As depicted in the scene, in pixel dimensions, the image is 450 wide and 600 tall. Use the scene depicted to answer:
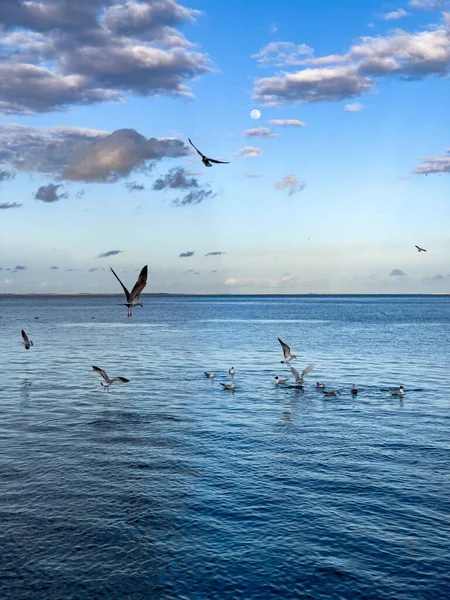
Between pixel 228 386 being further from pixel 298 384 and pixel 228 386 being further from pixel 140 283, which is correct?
pixel 140 283

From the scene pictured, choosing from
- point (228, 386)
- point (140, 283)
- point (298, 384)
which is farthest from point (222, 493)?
point (298, 384)

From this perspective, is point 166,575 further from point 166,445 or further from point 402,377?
point 402,377

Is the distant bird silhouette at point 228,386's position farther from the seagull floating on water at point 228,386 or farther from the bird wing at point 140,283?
the bird wing at point 140,283

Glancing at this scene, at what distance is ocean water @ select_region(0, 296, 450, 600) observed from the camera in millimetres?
16859

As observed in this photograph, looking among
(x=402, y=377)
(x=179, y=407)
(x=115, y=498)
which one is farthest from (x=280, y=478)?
(x=402, y=377)

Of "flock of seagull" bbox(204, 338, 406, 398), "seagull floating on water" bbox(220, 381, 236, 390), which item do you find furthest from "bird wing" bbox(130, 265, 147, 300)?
"seagull floating on water" bbox(220, 381, 236, 390)

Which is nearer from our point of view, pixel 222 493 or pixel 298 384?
pixel 222 493

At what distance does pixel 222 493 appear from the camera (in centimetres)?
2292

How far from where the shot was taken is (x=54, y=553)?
59.1 feet

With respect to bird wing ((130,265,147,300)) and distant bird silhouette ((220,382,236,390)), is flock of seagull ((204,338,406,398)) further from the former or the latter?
bird wing ((130,265,147,300))

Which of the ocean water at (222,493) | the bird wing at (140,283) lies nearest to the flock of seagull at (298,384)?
the ocean water at (222,493)

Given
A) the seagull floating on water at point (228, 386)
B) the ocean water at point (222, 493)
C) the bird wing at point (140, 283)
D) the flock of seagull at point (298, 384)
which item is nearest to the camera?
the ocean water at point (222, 493)

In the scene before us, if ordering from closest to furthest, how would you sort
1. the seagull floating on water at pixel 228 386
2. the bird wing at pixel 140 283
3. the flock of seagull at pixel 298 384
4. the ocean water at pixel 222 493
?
the ocean water at pixel 222 493
the bird wing at pixel 140 283
the flock of seagull at pixel 298 384
the seagull floating on water at pixel 228 386

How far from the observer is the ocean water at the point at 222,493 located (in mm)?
16859
